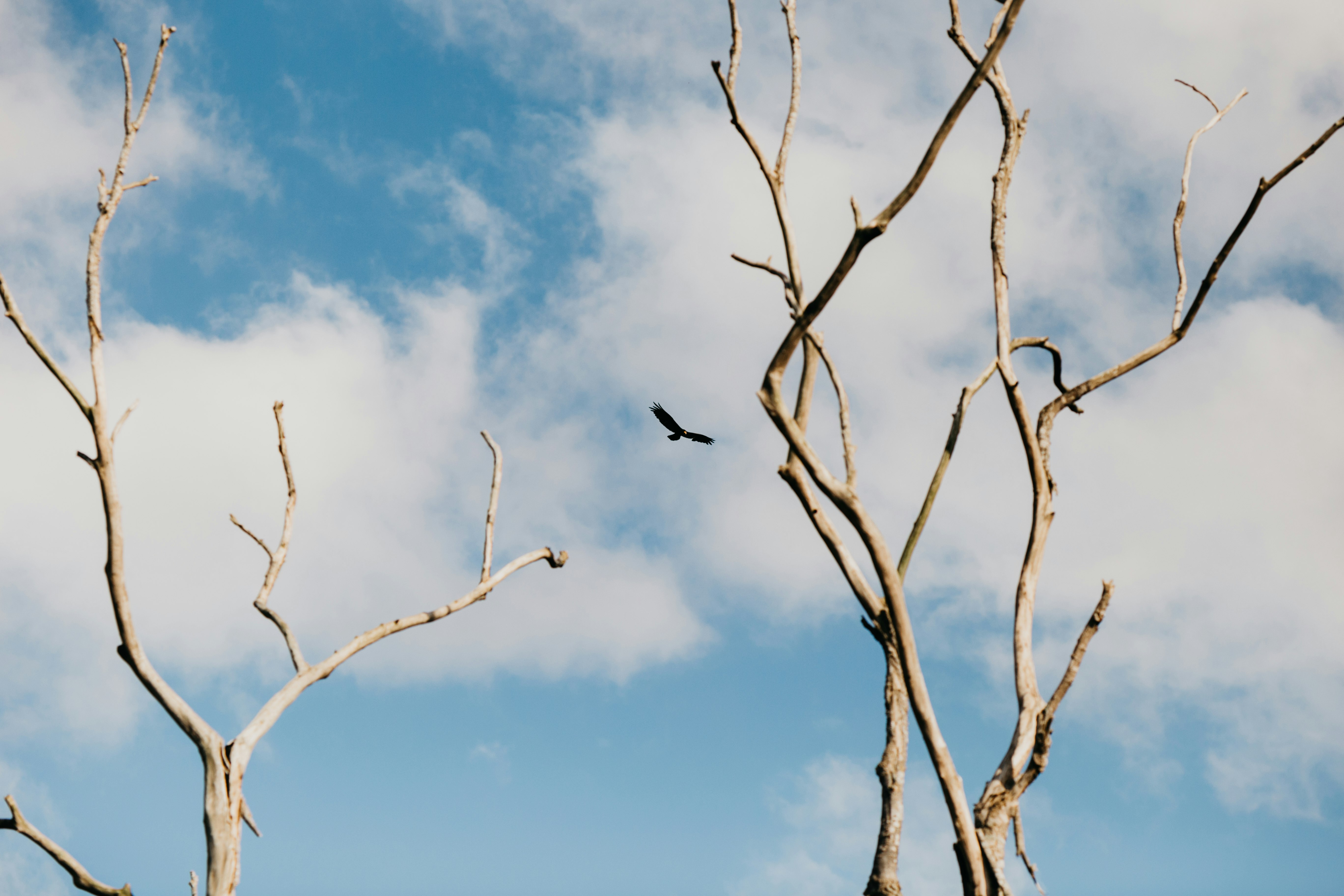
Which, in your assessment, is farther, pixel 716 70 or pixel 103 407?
pixel 103 407

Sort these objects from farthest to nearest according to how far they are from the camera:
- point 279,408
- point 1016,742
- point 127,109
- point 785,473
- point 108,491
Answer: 1. point 279,408
2. point 127,109
3. point 108,491
4. point 1016,742
5. point 785,473

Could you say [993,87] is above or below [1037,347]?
above

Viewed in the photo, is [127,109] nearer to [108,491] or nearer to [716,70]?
[108,491]

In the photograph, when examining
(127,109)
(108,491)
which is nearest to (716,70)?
(127,109)

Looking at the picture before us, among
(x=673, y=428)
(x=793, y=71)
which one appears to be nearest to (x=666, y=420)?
(x=673, y=428)

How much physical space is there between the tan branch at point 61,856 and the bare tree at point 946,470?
13.2 feet

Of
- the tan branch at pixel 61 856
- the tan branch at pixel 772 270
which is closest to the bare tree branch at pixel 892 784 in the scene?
the tan branch at pixel 772 270

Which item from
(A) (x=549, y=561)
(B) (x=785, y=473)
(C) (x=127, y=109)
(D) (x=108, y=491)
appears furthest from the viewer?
(A) (x=549, y=561)

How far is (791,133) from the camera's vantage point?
521 cm

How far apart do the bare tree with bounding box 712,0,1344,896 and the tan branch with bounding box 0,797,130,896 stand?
4028mm

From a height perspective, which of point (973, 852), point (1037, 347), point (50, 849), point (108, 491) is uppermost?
point (1037, 347)

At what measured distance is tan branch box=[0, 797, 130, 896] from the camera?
5137mm

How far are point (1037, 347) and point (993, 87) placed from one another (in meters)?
1.56

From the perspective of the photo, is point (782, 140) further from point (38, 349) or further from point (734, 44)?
point (38, 349)
